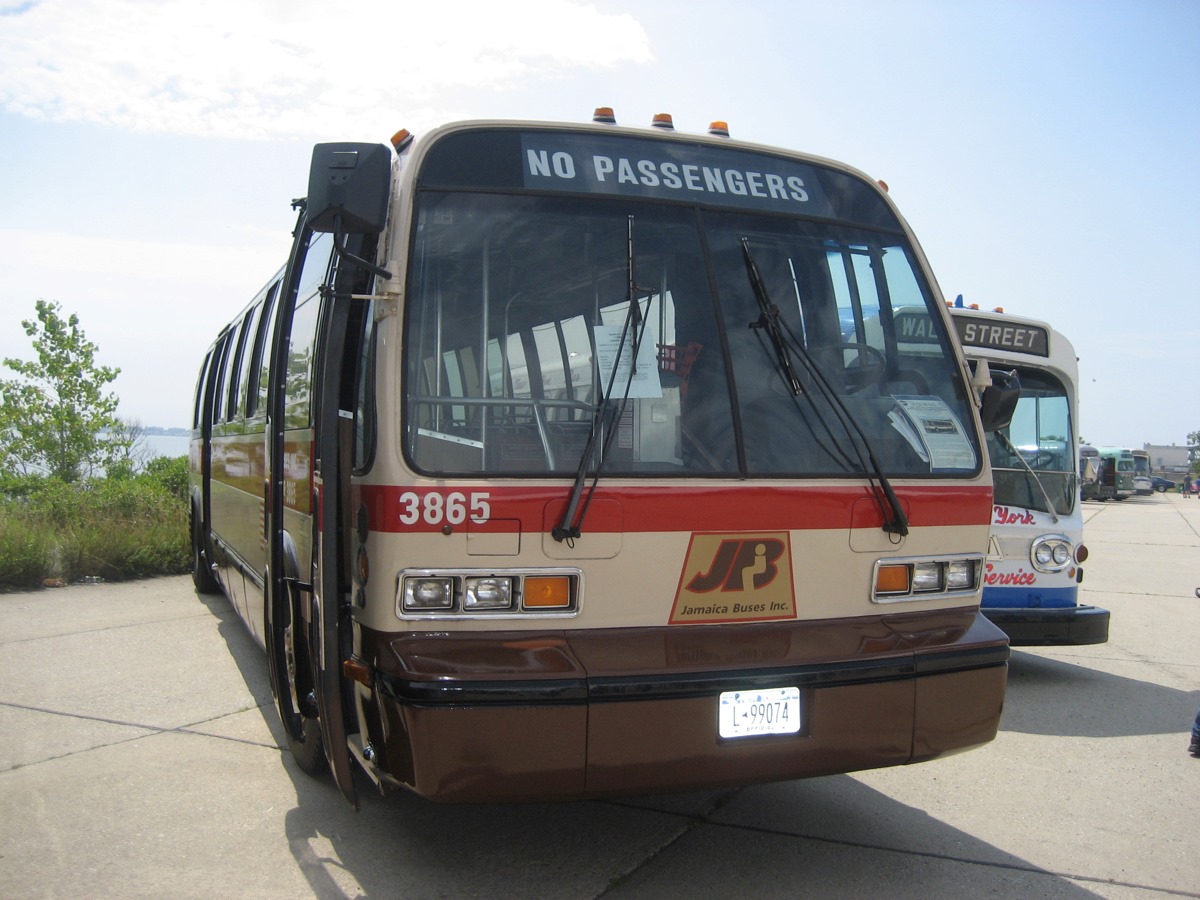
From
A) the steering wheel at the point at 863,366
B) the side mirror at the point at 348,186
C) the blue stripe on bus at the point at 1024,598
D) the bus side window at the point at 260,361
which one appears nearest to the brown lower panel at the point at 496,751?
the side mirror at the point at 348,186

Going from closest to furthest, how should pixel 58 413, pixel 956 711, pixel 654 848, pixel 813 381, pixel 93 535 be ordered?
pixel 956 711 < pixel 813 381 < pixel 654 848 < pixel 93 535 < pixel 58 413

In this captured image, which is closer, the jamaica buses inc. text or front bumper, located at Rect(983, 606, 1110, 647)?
the jamaica buses inc. text

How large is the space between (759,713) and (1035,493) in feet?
17.1

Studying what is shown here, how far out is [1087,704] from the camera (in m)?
7.62

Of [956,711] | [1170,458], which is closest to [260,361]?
[956,711]

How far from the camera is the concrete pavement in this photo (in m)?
4.21

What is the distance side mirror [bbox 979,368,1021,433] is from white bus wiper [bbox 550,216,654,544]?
1.74 meters

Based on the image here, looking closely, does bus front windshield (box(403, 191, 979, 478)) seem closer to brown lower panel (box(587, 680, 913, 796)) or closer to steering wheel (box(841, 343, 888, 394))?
steering wheel (box(841, 343, 888, 394))

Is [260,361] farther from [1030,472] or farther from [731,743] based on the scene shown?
[1030,472]

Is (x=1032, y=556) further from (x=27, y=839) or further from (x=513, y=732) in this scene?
(x=27, y=839)

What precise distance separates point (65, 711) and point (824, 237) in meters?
5.00

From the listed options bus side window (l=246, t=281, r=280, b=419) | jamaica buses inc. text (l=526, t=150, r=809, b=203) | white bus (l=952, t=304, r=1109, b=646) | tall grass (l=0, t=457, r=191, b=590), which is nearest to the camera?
jamaica buses inc. text (l=526, t=150, r=809, b=203)

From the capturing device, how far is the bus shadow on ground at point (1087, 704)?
692 centimetres

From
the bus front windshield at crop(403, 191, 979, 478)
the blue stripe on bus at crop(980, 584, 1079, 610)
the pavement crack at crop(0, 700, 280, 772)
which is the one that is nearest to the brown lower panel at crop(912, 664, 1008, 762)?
the bus front windshield at crop(403, 191, 979, 478)
